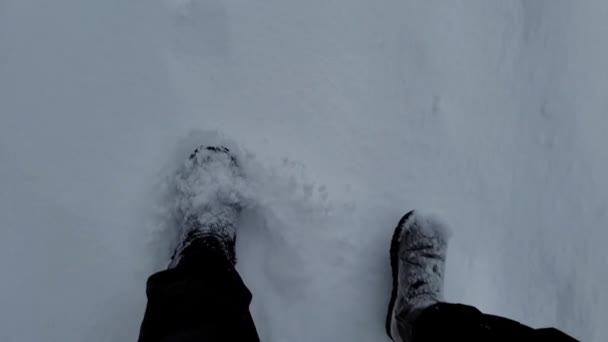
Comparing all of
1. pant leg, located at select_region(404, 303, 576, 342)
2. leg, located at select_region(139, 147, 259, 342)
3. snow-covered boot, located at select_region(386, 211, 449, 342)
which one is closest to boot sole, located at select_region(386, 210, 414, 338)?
snow-covered boot, located at select_region(386, 211, 449, 342)

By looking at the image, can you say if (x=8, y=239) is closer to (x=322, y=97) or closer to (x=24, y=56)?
(x=24, y=56)

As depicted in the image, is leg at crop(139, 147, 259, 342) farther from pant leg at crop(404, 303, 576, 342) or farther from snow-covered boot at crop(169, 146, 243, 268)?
pant leg at crop(404, 303, 576, 342)

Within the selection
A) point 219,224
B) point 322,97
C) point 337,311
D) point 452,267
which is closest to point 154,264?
point 219,224

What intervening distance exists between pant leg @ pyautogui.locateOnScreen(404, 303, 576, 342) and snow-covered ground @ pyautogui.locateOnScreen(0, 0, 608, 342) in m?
0.29

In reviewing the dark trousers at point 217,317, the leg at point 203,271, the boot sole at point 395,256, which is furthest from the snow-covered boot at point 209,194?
the boot sole at point 395,256

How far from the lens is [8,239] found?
1.21m

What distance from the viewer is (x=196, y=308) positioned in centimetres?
98

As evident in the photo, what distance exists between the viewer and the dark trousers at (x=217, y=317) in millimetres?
934

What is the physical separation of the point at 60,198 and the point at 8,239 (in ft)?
0.61

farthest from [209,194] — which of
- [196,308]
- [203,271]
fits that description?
[196,308]

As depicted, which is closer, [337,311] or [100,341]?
[100,341]

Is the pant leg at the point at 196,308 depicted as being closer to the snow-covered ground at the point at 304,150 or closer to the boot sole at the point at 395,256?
the snow-covered ground at the point at 304,150

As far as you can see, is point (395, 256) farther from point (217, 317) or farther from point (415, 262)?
point (217, 317)

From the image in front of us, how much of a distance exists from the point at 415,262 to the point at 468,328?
0.36 meters
